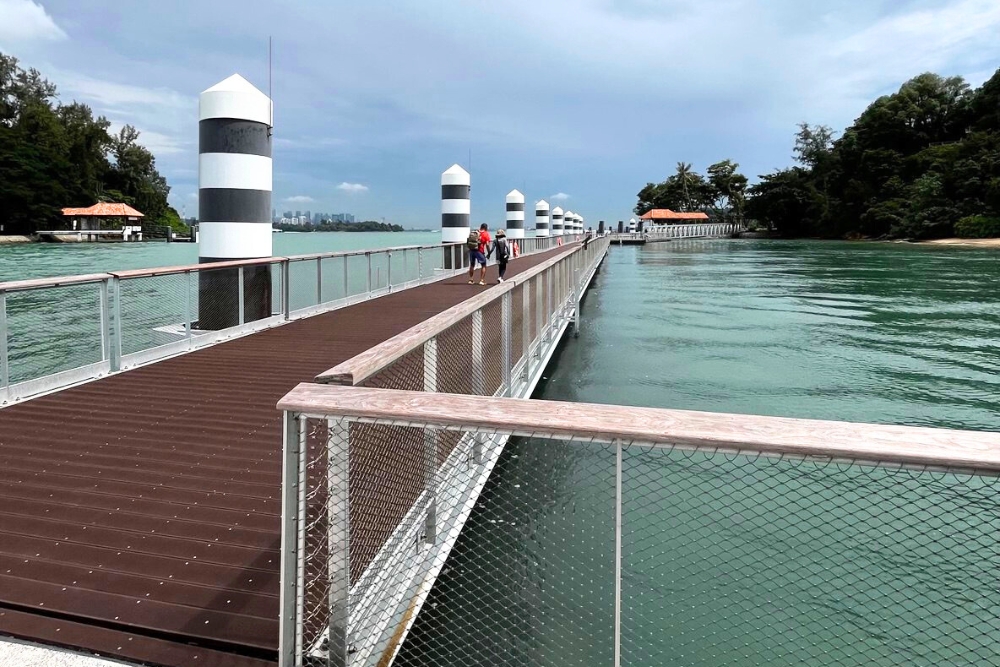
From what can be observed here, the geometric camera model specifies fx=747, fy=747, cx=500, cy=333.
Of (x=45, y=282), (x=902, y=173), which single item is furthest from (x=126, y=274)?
(x=902, y=173)

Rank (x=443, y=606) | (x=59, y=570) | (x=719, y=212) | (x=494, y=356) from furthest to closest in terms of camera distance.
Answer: (x=719, y=212), (x=494, y=356), (x=443, y=606), (x=59, y=570)

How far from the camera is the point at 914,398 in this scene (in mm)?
9609

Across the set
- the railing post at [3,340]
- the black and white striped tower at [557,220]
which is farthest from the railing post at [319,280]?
the black and white striped tower at [557,220]

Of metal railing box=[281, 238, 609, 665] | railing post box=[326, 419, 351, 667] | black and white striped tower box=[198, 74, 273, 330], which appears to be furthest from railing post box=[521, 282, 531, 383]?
railing post box=[326, 419, 351, 667]

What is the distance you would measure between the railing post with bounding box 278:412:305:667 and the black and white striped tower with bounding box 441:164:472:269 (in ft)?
58.4

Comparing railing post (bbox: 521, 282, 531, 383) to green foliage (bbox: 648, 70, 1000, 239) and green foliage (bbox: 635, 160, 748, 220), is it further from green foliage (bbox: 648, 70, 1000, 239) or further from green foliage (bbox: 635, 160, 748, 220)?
green foliage (bbox: 635, 160, 748, 220)

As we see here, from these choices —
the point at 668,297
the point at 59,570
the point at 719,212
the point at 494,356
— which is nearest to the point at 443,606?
the point at 59,570

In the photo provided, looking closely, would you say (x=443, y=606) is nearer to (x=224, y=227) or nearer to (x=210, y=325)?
(x=210, y=325)

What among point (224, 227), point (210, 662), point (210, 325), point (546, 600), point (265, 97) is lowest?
point (546, 600)

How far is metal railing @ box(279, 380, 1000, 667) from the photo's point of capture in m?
1.91

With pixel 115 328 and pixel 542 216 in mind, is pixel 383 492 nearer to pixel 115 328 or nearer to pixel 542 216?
pixel 115 328

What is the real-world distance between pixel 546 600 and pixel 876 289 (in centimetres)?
2566

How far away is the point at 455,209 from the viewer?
2031cm

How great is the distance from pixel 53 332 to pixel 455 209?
34.6 feet
